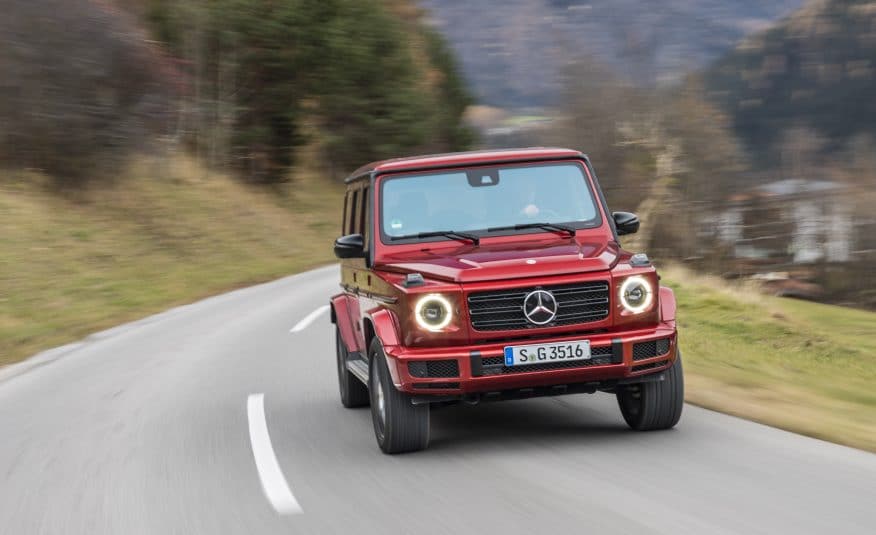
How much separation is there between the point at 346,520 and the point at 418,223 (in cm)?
298

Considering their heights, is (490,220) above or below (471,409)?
above

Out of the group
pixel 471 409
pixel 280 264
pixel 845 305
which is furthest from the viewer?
pixel 280 264

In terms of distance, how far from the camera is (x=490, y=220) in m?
7.66

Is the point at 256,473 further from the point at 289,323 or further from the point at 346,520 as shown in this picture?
the point at 289,323

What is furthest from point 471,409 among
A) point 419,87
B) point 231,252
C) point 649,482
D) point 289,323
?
point 419,87

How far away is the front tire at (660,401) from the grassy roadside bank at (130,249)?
9.70 meters

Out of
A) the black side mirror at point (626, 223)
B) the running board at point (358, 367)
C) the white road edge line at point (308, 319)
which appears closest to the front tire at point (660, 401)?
the black side mirror at point (626, 223)

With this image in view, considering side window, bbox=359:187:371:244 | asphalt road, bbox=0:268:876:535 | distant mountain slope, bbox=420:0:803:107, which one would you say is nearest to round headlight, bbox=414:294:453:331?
asphalt road, bbox=0:268:876:535

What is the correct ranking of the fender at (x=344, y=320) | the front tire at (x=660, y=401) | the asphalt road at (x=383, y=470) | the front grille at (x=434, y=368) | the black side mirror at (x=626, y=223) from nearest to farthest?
1. the asphalt road at (x=383, y=470)
2. the front grille at (x=434, y=368)
3. the front tire at (x=660, y=401)
4. the black side mirror at (x=626, y=223)
5. the fender at (x=344, y=320)

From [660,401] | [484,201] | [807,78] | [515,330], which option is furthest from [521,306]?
[807,78]

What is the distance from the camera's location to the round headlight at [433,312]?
642cm

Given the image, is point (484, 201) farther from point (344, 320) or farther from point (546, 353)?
point (344, 320)

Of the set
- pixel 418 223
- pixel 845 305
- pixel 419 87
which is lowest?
pixel 845 305

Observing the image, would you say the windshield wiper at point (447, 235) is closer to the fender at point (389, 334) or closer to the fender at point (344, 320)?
the fender at point (389, 334)
